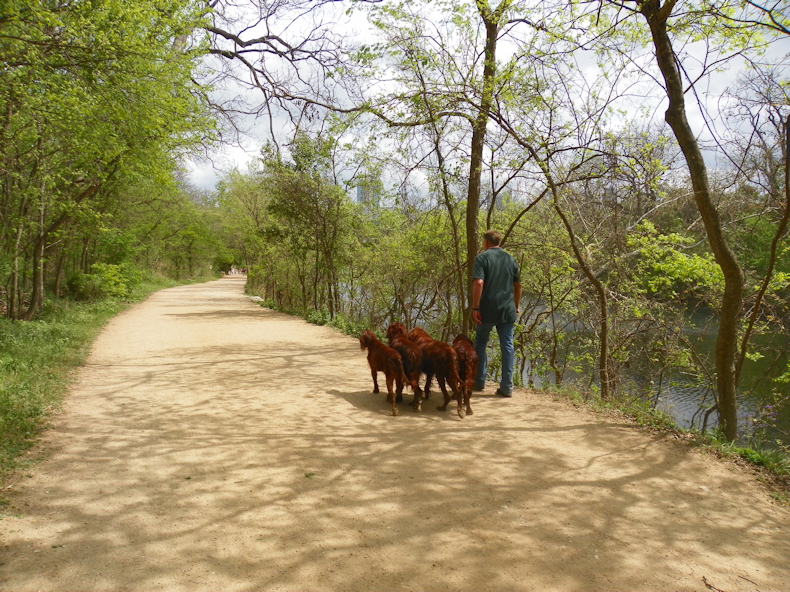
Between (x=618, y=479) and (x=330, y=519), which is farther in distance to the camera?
(x=618, y=479)

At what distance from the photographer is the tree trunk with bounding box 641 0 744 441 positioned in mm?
5004

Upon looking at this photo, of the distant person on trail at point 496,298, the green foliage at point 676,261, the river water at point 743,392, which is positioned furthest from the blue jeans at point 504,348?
the river water at point 743,392

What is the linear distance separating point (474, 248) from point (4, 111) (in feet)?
28.6

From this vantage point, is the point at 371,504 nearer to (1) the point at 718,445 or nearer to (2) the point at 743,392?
(1) the point at 718,445

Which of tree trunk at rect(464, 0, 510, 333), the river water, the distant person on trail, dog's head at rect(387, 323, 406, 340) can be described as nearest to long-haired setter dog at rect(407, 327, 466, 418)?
dog's head at rect(387, 323, 406, 340)

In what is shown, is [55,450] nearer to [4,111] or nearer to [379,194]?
[4,111]

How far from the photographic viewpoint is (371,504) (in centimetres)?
345

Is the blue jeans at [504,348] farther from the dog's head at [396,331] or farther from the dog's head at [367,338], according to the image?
the dog's head at [367,338]

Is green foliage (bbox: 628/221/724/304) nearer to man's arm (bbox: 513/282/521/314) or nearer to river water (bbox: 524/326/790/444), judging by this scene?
river water (bbox: 524/326/790/444)

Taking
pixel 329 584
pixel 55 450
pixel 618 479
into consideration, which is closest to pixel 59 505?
pixel 55 450

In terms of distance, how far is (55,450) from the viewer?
4.28 meters

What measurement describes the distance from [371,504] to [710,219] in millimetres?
4388

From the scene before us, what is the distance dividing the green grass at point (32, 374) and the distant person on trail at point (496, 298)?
484 centimetres

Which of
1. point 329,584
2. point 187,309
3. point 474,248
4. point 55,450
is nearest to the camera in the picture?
point 329,584
